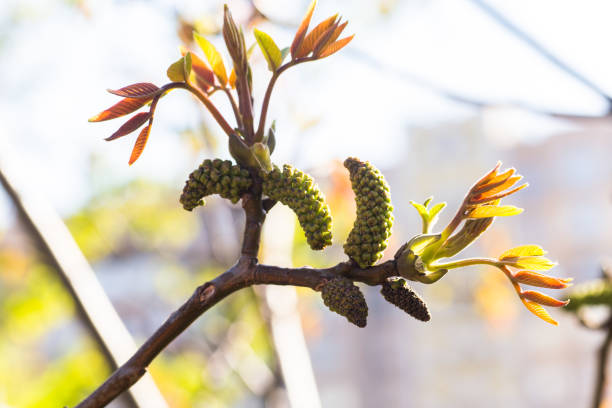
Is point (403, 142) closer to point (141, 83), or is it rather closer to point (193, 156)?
point (193, 156)

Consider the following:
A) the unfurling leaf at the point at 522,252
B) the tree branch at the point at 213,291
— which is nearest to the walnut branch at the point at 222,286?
the tree branch at the point at 213,291

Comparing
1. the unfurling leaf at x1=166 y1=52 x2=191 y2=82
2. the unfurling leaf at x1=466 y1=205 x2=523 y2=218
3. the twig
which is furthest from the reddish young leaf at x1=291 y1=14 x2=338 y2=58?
the twig

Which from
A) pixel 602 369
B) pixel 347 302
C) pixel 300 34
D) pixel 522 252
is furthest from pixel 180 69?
pixel 602 369

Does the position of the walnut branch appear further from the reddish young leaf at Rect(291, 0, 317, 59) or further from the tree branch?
the reddish young leaf at Rect(291, 0, 317, 59)

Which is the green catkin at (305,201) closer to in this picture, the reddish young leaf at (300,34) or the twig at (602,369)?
the reddish young leaf at (300,34)

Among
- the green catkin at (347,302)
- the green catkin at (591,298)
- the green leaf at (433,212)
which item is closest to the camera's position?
the green catkin at (347,302)

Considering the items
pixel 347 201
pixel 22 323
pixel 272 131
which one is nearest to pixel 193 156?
pixel 347 201
